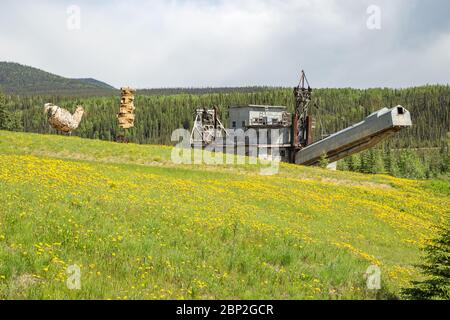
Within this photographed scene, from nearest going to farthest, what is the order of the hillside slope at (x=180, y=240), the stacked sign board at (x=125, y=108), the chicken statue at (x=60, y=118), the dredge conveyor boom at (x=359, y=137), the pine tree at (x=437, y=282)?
the hillside slope at (x=180, y=240)
the pine tree at (x=437, y=282)
the chicken statue at (x=60, y=118)
the dredge conveyor boom at (x=359, y=137)
the stacked sign board at (x=125, y=108)

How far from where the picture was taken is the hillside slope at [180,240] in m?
9.02

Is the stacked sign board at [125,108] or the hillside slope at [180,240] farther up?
the stacked sign board at [125,108]

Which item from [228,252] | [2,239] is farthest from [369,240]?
[2,239]

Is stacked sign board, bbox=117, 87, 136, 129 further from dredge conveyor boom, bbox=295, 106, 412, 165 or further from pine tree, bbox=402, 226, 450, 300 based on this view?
pine tree, bbox=402, 226, 450, 300

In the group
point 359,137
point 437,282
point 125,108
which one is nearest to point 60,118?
point 125,108

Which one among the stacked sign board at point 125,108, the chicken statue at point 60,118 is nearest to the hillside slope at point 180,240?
the chicken statue at point 60,118

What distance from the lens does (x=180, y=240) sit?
41.2 ft

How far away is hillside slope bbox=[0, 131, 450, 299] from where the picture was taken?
9023 millimetres

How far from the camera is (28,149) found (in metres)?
35.1

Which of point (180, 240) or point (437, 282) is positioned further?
point (180, 240)

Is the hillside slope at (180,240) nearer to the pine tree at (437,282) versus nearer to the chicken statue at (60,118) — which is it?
the pine tree at (437,282)

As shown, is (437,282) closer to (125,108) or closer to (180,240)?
(180,240)

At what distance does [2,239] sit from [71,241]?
1566 mm
